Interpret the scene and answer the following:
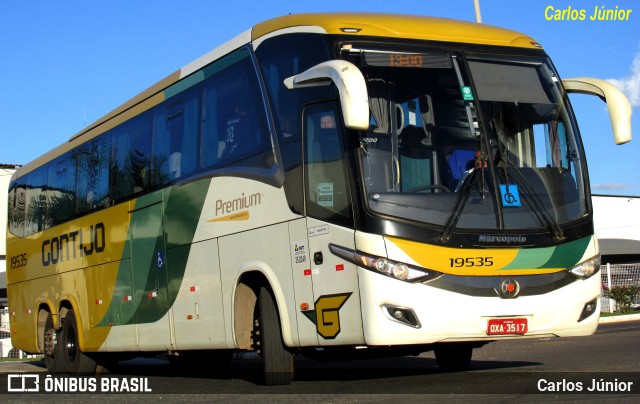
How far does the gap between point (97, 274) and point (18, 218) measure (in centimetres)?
481

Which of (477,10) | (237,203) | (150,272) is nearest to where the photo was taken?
(237,203)

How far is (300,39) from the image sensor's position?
10438 millimetres

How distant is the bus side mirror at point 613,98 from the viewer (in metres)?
10.6

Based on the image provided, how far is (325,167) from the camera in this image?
9953 millimetres

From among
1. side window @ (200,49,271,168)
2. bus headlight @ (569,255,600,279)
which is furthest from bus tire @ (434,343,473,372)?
side window @ (200,49,271,168)

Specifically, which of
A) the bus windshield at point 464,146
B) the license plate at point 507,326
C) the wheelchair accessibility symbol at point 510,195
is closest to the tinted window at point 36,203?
the bus windshield at point 464,146

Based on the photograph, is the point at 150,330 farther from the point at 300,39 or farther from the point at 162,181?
the point at 300,39

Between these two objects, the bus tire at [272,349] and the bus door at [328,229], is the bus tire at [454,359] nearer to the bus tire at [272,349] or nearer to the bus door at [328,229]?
the bus tire at [272,349]

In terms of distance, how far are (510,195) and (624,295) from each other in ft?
77.9

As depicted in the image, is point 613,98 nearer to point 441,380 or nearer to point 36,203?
point 441,380

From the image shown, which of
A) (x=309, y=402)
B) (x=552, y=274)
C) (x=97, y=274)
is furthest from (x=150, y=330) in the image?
(x=552, y=274)

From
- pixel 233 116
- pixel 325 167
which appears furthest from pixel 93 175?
pixel 325 167

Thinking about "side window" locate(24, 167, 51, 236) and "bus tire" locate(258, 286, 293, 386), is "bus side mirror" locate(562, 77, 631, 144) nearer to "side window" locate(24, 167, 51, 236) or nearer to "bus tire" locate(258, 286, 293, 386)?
"bus tire" locate(258, 286, 293, 386)

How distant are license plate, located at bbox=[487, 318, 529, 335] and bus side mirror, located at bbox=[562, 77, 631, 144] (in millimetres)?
2386
